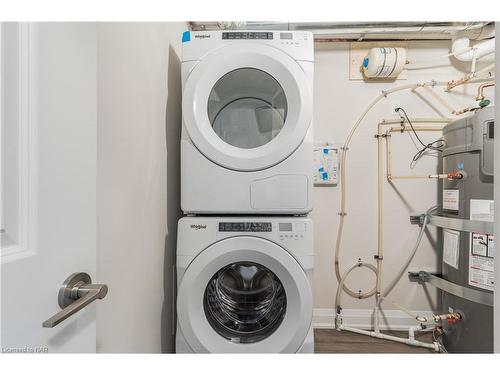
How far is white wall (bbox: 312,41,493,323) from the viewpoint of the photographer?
1.92 m

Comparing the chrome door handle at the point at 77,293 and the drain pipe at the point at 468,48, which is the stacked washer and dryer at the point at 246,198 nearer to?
the chrome door handle at the point at 77,293

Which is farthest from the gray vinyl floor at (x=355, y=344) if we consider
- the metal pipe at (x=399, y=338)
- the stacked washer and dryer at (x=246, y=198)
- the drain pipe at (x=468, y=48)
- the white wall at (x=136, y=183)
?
the drain pipe at (x=468, y=48)

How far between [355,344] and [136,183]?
157 cm

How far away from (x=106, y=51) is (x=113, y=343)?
2.58ft

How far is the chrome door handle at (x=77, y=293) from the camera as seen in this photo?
43 centimetres

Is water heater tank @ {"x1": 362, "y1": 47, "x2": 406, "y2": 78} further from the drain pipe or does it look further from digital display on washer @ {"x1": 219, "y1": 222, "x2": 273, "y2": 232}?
digital display on washer @ {"x1": 219, "y1": 222, "x2": 273, "y2": 232}

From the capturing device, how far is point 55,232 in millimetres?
432

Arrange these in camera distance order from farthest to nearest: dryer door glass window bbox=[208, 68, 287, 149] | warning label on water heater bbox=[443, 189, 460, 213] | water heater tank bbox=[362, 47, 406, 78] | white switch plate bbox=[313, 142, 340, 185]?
white switch plate bbox=[313, 142, 340, 185]
water heater tank bbox=[362, 47, 406, 78]
warning label on water heater bbox=[443, 189, 460, 213]
dryer door glass window bbox=[208, 68, 287, 149]

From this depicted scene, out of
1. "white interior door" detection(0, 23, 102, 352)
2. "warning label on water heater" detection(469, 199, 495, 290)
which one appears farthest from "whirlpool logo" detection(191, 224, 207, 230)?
"warning label on water heater" detection(469, 199, 495, 290)

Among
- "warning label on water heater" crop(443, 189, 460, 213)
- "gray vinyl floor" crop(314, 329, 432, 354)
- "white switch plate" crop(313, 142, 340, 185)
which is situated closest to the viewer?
"warning label on water heater" crop(443, 189, 460, 213)

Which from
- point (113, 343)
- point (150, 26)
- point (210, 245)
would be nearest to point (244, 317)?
point (210, 245)

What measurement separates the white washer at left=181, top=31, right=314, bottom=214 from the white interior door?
627 millimetres

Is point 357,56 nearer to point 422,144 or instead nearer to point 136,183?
point 422,144
